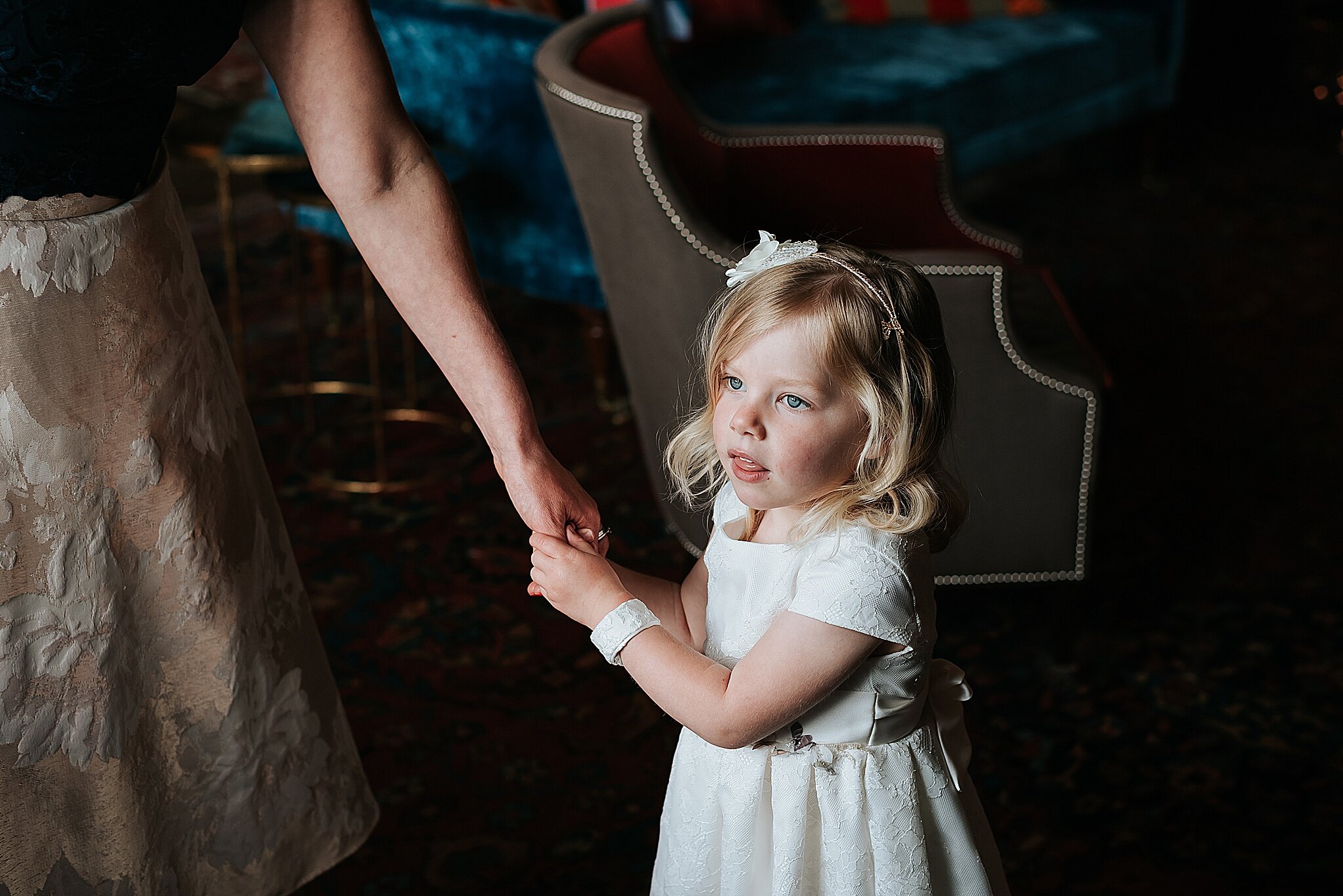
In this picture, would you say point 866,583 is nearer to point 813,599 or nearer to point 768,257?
point 813,599

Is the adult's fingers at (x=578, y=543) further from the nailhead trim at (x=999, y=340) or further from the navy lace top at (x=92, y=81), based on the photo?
the nailhead trim at (x=999, y=340)

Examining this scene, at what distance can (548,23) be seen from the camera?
9.12 feet

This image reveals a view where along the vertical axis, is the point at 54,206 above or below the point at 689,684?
above

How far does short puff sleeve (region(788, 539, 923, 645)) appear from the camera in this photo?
108 cm

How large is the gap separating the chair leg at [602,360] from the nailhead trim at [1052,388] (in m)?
1.10

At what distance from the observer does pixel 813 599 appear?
42.9 inches

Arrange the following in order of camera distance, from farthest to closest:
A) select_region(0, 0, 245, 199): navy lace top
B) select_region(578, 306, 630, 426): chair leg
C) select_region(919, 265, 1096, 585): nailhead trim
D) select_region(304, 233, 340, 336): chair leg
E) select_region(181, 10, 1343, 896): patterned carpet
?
select_region(304, 233, 340, 336): chair leg → select_region(578, 306, 630, 426): chair leg → select_region(919, 265, 1096, 585): nailhead trim → select_region(181, 10, 1343, 896): patterned carpet → select_region(0, 0, 245, 199): navy lace top

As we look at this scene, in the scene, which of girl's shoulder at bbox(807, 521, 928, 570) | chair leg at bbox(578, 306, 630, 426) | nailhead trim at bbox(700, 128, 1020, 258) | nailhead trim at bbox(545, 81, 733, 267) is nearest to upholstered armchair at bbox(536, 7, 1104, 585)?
nailhead trim at bbox(545, 81, 733, 267)

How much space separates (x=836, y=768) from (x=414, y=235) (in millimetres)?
612

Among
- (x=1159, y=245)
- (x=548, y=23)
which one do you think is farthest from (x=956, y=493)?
(x=1159, y=245)

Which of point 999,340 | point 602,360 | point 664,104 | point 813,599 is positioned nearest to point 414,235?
point 813,599

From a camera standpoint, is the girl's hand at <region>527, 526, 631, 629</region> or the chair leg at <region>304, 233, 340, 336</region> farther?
the chair leg at <region>304, 233, 340, 336</region>

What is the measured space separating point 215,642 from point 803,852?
561 mm

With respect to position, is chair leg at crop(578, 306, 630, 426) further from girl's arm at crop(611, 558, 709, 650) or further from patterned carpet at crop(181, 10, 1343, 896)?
girl's arm at crop(611, 558, 709, 650)
